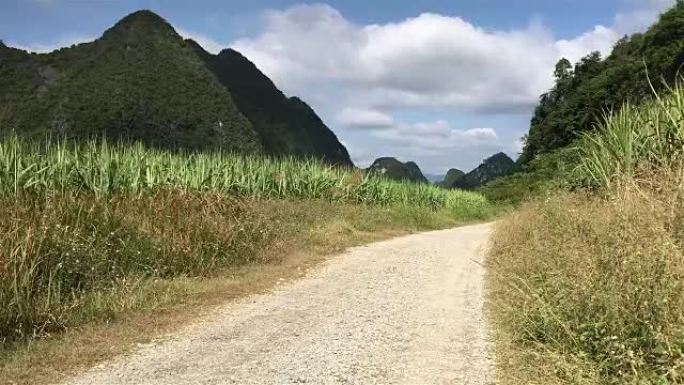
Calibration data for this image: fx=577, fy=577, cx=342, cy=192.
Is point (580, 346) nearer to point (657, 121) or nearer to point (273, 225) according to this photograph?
point (657, 121)

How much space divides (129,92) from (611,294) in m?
65.1

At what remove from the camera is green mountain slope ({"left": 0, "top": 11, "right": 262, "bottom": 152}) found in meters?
56.9

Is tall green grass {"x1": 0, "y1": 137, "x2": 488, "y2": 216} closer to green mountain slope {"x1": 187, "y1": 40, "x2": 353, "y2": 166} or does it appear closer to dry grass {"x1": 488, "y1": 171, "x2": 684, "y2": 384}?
dry grass {"x1": 488, "y1": 171, "x2": 684, "y2": 384}

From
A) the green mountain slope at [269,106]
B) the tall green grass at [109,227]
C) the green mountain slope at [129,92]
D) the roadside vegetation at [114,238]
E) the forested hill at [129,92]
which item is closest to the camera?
the roadside vegetation at [114,238]

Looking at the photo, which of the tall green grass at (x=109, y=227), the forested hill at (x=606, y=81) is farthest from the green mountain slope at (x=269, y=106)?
the tall green grass at (x=109, y=227)

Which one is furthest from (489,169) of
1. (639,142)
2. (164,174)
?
(639,142)

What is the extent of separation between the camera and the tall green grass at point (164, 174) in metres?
9.49

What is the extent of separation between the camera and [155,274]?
849 centimetres

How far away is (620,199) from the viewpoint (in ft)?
21.7

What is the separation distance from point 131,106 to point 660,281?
62741mm

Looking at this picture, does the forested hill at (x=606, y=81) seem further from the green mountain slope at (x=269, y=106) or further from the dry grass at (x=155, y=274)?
the green mountain slope at (x=269, y=106)

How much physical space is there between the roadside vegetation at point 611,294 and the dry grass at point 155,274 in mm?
3865

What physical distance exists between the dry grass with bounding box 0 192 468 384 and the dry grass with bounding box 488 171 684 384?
12.8 ft

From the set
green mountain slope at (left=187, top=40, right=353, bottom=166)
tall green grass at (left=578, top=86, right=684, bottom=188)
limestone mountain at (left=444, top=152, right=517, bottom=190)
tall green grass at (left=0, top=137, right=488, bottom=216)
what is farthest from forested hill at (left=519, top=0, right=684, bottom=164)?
limestone mountain at (left=444, top=152, right=517, bottom=190)
